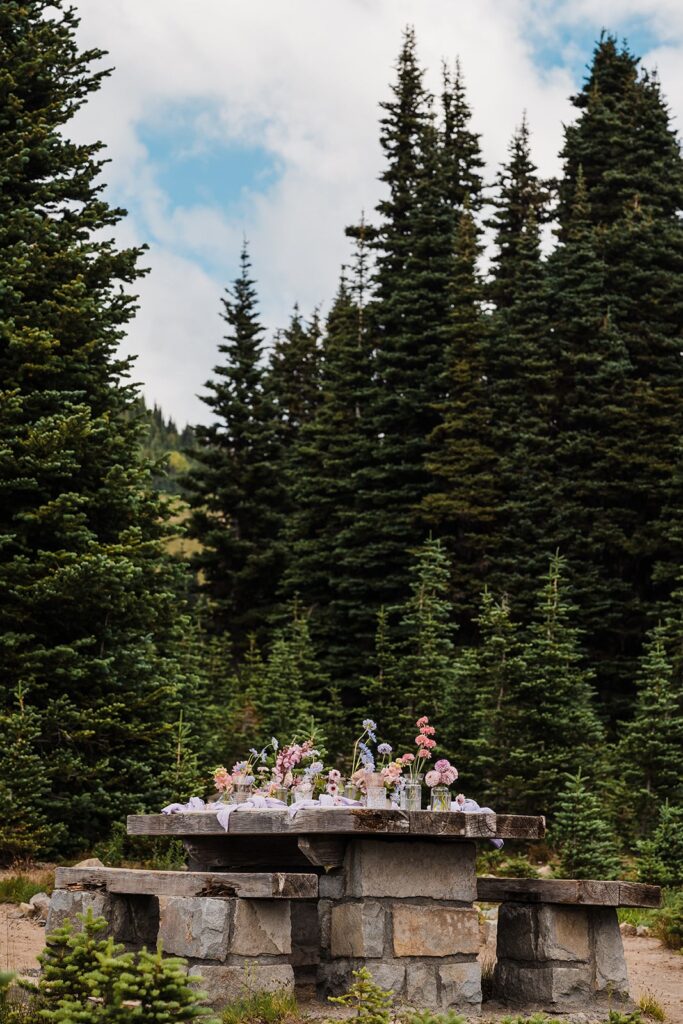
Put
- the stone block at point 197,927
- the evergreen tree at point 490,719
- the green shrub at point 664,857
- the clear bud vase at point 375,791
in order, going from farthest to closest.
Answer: the evergreen tree at point 490,719 → the green shrub at point 664,857 → the clear bud vase at point 375,791 → the stone block at point 197,927

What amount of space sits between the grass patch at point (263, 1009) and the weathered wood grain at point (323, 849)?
2.66 ft

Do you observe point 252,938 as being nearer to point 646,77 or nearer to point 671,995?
point 671,995

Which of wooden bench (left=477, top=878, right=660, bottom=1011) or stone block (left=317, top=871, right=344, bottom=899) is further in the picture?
wooden bench (left=477, top=878, right=660, bottom=1011)

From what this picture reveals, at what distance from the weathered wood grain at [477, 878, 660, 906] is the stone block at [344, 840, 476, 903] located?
604mm

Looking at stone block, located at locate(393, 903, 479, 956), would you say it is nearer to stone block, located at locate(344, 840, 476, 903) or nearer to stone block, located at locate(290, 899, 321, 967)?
stone block, located at locate(344, 840, 476, 903)

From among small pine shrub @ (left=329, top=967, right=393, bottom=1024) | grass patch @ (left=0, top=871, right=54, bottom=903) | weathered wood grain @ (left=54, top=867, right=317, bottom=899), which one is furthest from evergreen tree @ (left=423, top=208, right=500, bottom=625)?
small pine shrub @ (left=329, top=967, right=393, bottom=1024)

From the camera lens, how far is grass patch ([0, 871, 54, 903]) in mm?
11961

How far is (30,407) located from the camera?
1578 centimetres

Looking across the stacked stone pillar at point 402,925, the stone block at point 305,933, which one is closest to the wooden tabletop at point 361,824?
the stacked stone pillar at point 402,925

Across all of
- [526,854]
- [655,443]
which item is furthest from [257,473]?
[526,854]

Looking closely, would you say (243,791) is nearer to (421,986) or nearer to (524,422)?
(421,986)

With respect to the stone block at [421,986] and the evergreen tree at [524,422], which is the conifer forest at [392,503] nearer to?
the evergreen tree at [524,422]

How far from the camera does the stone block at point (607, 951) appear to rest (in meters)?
8.45

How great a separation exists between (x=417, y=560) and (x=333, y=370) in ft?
20.7
